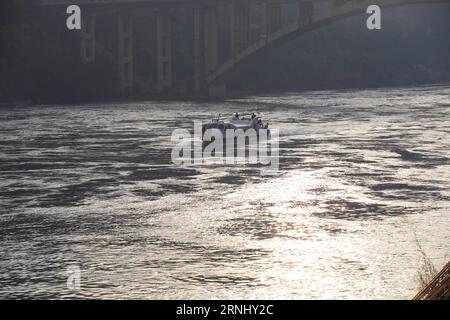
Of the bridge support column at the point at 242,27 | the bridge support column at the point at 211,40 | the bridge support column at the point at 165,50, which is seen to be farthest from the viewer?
the bridge support column at the point at 165,50

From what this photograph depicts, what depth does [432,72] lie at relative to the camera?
5960 inches

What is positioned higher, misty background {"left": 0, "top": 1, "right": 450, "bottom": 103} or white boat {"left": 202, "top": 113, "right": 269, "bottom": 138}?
misty background {"left": 0, "top": 1, "right": 450, "bottom": 103}

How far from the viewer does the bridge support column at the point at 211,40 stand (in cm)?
11350

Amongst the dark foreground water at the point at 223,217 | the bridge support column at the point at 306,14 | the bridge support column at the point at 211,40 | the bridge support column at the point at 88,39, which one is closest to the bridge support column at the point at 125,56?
the bridge support column at the point at 88,39

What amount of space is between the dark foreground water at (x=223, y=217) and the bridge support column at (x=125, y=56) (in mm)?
48039

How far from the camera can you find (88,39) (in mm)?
113625

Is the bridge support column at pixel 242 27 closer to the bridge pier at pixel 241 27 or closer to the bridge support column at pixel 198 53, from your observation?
the bridge pier at pixel 241 27

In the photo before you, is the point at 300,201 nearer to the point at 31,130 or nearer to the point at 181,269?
the point at 181,269

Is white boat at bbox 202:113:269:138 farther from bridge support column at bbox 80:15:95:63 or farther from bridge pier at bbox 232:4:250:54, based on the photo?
bridge support column at bbox 80:15:95:63

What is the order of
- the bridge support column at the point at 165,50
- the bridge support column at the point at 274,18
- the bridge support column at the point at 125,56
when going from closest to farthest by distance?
1. the bridge support column at the point at 274,18
2. the bridge support column at the point at 125,56
3. the bridge support column at the point at 165,50

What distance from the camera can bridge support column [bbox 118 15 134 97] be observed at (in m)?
113

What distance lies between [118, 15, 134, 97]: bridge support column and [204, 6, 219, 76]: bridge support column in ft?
31.0

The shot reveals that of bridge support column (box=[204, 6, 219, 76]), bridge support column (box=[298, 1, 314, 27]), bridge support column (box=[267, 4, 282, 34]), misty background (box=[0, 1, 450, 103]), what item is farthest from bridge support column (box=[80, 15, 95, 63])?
bridge support column (box=[298, 1, 314, 27])

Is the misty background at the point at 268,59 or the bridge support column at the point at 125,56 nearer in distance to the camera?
the misty background at the point at 268,59
